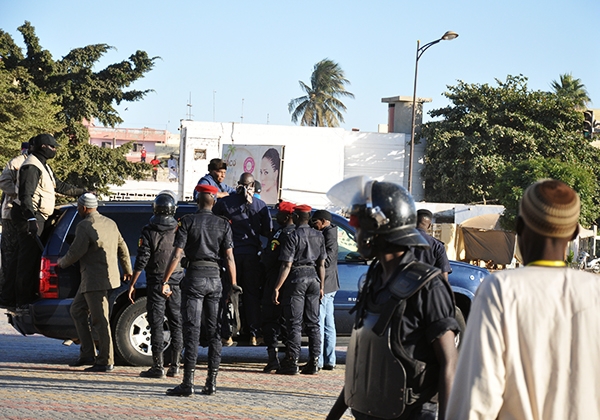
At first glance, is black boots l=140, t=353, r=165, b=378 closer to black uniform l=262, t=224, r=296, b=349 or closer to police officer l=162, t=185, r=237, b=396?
police officer l=162, t=185, r=237, b=396

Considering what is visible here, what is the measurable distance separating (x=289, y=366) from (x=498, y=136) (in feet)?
144

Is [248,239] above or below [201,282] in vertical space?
above

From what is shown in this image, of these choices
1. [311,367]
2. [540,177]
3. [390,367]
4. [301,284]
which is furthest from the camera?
[540,177]

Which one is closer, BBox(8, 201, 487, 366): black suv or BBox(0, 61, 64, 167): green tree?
BBox(8, 201, 487, 366): black suv

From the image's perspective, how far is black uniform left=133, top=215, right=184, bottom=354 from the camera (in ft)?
30.7

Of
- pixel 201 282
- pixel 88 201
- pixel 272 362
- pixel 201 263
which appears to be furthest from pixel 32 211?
pixel 272 362

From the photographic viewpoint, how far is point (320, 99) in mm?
75812

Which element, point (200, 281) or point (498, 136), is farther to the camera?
point (498, 136)

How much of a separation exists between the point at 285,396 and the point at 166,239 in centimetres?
209

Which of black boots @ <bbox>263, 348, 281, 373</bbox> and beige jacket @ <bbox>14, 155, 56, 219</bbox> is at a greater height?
beige jacket @ <bbox>14, 155, 56, 219</bbox>

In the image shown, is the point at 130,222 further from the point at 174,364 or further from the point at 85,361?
the point at 174,364

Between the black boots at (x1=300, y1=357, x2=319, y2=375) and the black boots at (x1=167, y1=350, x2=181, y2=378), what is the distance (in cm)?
146

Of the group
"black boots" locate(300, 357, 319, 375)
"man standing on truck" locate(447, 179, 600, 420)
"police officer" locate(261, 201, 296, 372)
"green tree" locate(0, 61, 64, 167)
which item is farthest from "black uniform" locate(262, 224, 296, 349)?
"green tree" locate(0, 61, 64, 167)

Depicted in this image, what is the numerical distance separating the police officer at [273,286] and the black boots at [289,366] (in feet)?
0.43
